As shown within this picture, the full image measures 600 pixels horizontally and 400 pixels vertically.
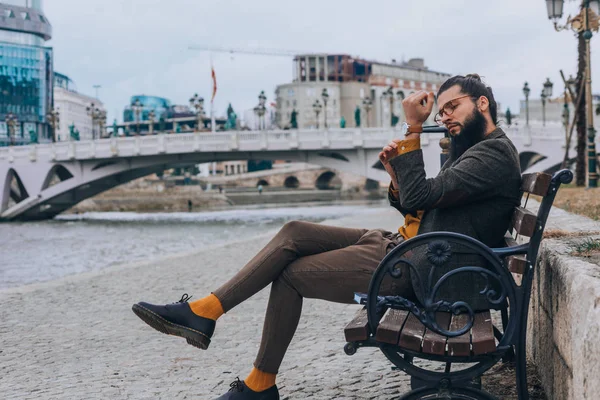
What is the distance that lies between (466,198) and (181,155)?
3608 centimetres

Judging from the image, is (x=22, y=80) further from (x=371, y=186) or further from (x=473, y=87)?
(x=473, y=87)

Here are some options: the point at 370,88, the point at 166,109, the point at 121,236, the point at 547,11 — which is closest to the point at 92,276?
the point at 547,11

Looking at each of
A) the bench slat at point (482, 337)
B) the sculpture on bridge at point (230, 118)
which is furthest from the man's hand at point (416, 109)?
the sculpture on bridge at point (230, 118)

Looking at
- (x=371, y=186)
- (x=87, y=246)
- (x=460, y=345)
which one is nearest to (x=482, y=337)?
(x=460, y=345)

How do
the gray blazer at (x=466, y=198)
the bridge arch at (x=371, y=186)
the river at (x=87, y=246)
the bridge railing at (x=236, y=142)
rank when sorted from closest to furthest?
the gray blazer at (x=466, y=198)
the river at (x=87, y=246)
the bridge railing at (x=236, y=142)
the bridge arch at (x=371, y=186)

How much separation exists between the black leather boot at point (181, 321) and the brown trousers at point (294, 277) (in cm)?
11

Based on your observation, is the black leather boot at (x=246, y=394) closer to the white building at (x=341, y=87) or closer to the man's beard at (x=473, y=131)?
the man's beard at (x=473, y=131)

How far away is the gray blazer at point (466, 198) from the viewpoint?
105 inches

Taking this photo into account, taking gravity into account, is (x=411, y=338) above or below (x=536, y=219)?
below

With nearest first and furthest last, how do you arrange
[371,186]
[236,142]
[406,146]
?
[406,146]
[236,142]
[371,186]

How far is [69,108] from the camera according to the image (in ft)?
354

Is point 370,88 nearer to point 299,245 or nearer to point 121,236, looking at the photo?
point 121,236

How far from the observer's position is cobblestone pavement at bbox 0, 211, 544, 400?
374 cm

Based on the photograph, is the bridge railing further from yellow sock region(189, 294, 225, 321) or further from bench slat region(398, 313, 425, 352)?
bench slat region(398, 313, 425, 352)
